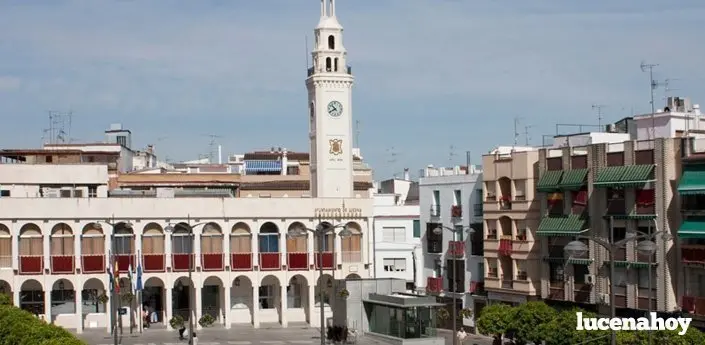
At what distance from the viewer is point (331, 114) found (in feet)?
304

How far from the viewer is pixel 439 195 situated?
3519 inches

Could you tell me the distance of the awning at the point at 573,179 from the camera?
7000 centimetres

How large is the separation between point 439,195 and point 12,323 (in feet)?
115

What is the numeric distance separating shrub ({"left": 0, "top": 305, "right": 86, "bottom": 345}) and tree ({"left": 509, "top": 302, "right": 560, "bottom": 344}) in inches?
900

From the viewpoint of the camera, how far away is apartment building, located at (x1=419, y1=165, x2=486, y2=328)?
8362 centimetres

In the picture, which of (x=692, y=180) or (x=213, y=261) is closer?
(x=692, y=180)

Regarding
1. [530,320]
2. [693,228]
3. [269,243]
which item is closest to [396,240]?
[269,243]

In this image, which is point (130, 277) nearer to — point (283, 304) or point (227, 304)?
point (227, 304)

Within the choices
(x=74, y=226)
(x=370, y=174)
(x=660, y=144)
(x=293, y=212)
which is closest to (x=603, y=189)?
(x=660, y=144)

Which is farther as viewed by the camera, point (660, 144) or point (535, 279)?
point (535, 279)

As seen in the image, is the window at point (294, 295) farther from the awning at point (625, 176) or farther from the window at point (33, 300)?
the awning at point (625, 176)

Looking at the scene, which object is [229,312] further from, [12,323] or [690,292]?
[690,292]

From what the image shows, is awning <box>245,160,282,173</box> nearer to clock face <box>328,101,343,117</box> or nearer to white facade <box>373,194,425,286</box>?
white facade <box>373,194,425,286</box>

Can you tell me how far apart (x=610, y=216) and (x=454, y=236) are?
1715 centimetres
